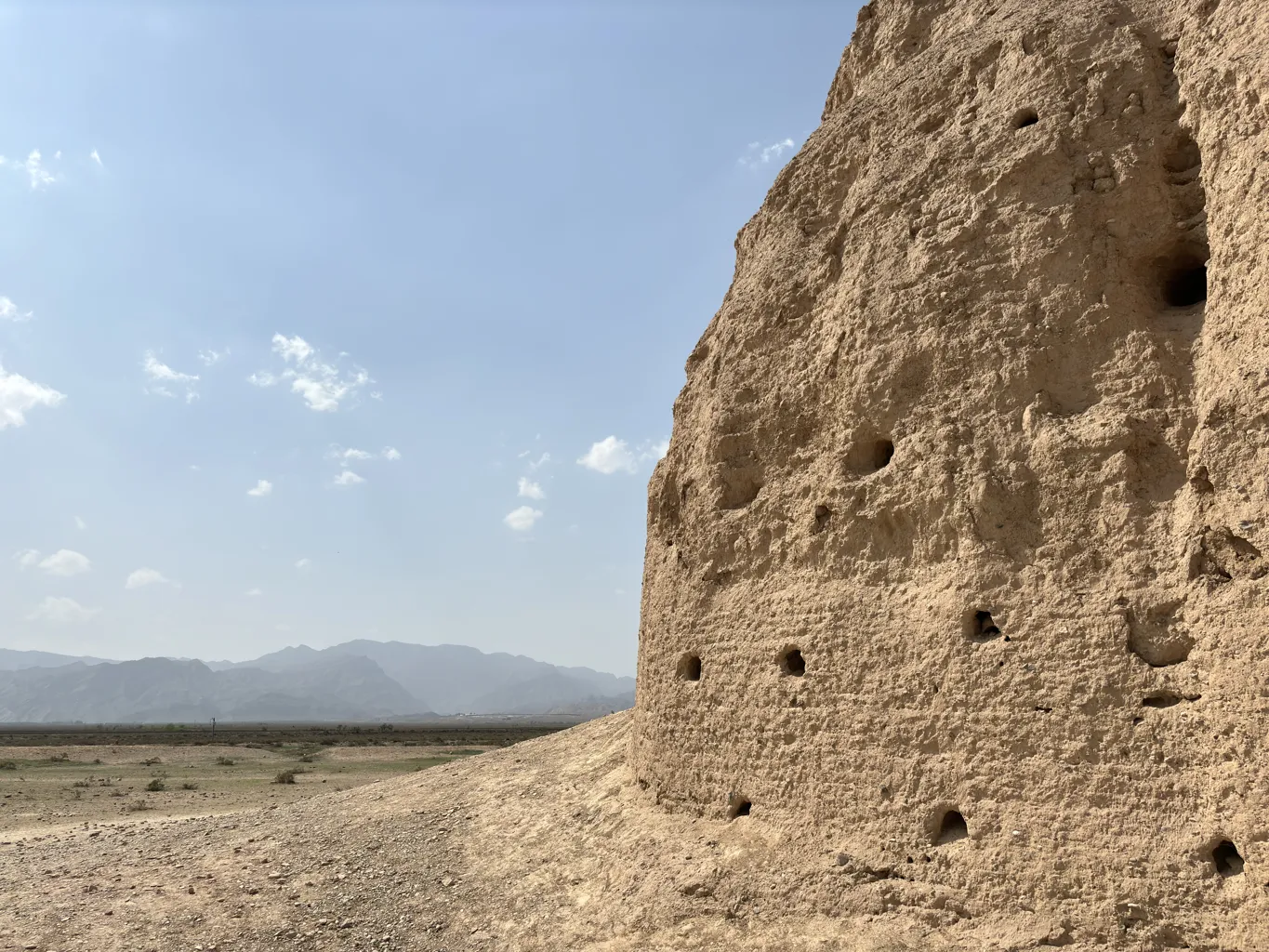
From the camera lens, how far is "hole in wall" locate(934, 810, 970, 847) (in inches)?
252

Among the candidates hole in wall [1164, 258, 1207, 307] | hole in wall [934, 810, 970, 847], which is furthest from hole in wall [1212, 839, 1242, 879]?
hole in wall [1164, 258, 1207, 307]

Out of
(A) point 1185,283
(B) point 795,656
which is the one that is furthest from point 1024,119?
(B) point 795,656

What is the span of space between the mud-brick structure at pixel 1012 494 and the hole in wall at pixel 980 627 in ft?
0.06

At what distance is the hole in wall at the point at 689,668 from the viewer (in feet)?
29.9

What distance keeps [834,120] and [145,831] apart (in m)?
15.0

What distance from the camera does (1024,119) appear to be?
25.2ft

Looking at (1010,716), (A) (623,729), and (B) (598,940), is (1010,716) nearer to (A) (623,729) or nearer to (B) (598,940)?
(B) (598,940)

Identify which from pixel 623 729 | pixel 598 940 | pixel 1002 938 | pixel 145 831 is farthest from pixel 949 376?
pixel 145 831

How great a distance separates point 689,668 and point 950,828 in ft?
10.8

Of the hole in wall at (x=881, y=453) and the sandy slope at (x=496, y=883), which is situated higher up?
the hole in wall at (x=881, y=453)

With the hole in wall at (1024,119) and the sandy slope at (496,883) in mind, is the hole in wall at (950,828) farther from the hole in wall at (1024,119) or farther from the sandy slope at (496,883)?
the hole in wall at (1024,119)

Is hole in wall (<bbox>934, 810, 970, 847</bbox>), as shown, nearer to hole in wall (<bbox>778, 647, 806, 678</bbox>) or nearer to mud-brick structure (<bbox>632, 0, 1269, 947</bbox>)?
mud-brick structure (<bbox>632, 0, 1269, 947</bbox>)

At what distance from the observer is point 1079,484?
21.1 ft

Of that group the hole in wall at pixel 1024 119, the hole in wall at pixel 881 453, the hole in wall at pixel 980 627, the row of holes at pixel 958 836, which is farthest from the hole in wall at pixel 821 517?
the hole in wall at pixel 1024 119
